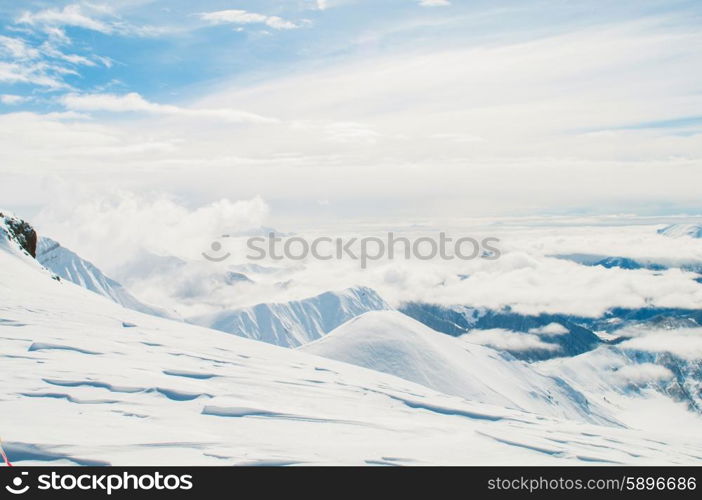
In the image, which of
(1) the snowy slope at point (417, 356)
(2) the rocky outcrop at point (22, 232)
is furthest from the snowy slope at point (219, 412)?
(1) the snowy slope at point (417, 356)

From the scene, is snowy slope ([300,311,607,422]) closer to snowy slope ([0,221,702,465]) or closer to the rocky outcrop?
the rocky outcrop

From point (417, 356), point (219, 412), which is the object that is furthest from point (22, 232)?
point (417, 356)

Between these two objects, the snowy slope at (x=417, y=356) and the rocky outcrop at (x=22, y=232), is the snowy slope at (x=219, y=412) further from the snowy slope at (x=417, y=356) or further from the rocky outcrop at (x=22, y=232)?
the snowy slope at (x=417, y=356)

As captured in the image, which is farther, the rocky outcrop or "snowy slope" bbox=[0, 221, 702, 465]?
the rocky outcrop

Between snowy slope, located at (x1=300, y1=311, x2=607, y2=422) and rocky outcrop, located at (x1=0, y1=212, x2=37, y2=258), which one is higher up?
rocky outcrop, located at (x1=0, y1=212, x2=37, y2=258)

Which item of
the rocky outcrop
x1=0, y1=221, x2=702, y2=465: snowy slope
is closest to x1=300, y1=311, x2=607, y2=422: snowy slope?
the rocky outcrop

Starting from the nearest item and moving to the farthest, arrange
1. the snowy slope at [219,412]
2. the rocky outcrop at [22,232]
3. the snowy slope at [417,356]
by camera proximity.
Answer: the snowy slope at [219,412]
the rocky outcrop at [22,232]
the snowy slope at [417,356]
